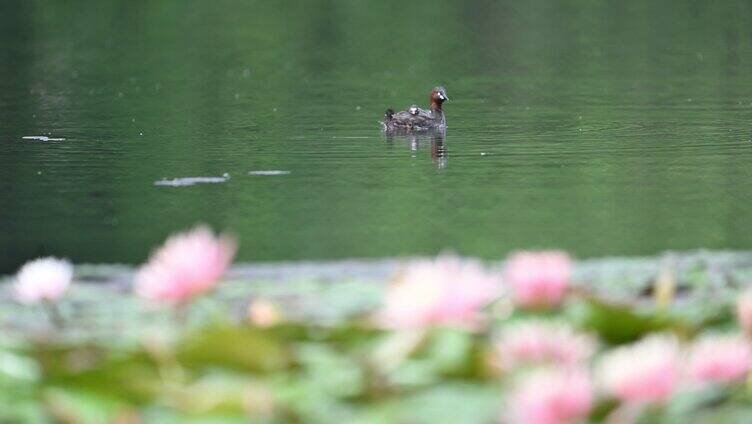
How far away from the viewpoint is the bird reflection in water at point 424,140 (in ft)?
49.7

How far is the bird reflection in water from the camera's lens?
49.7 feet

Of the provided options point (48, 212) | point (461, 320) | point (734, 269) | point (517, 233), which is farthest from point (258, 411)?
point (48, 212)

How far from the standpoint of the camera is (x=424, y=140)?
16.3m

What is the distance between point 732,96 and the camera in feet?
65.9

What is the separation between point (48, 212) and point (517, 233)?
319 centimetres

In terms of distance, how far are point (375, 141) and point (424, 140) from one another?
57cm

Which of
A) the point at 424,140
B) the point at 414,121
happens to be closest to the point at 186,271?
the point at 424,140

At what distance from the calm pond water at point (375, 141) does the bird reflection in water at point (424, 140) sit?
0.25ft

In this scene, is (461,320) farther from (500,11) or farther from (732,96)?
(500,11)

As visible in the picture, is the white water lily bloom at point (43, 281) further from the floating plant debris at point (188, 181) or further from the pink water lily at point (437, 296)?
the floating plant debris at point (188, 181)

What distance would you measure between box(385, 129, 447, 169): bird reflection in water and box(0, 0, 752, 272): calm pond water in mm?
77

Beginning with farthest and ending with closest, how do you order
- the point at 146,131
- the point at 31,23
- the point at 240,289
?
the point at 31,23, the point at 146,131, the point at 240,289

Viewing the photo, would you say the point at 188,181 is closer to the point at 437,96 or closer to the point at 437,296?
the point at 437,96

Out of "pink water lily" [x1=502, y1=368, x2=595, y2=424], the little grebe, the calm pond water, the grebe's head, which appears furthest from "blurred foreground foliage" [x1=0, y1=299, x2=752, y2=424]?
the grebe's head
